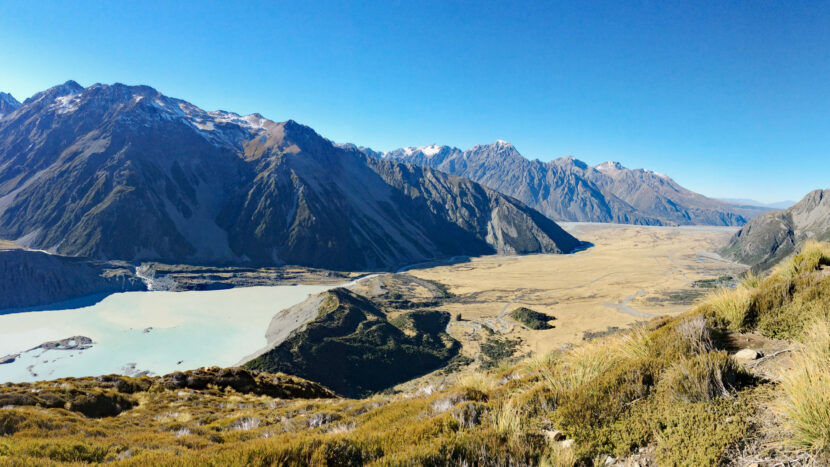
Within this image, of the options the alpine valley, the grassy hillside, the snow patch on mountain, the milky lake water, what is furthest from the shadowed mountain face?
the grassy hillside

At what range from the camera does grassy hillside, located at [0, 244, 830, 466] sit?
3.94m

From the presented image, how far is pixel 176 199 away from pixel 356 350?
13746cm

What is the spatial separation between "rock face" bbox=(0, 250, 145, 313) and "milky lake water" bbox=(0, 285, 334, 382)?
8463 millimetres

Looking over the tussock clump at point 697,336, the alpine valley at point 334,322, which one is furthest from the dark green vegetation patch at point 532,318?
the tussock clump at point 697,336

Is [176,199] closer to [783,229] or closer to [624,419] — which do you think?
[624,419]

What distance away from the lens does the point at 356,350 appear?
46.0 meters

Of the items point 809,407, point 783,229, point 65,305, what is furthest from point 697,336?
point 783,229

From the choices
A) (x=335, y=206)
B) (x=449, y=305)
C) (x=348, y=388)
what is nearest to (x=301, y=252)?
(x=335, y=206)

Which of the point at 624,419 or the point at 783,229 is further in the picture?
the point at 783,229

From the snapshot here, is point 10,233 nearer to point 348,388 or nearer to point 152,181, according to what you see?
point 152,181

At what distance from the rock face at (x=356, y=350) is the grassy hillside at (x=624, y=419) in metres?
34.5

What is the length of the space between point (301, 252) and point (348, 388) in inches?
4054

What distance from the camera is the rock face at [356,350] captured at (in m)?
40.6

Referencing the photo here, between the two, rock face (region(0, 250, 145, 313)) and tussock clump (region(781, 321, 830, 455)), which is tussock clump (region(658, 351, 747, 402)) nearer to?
tussock clump (region(781, 321, 830, 455))
